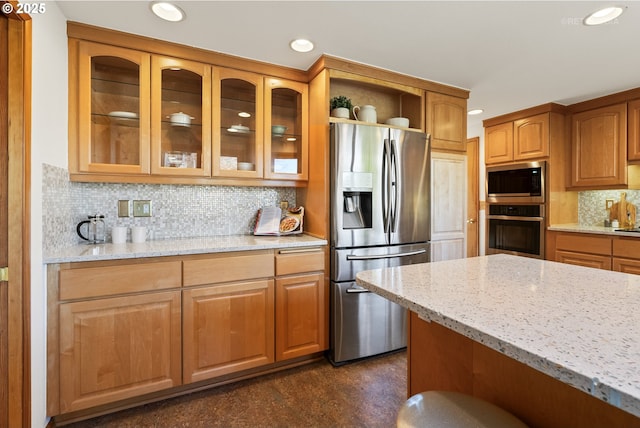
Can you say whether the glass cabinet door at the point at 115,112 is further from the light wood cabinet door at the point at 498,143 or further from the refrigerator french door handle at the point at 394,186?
the light wood cabinet door at the point at 498,143

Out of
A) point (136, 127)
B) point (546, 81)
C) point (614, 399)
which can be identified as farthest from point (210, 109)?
point (546, 81)

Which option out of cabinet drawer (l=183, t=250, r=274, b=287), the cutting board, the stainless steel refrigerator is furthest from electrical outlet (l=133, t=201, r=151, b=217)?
the cutting board

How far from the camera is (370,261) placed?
2.32 meters

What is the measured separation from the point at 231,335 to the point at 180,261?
22.3 inches

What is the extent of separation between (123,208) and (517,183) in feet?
13.0

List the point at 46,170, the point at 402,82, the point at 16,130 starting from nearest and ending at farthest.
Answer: the point at 16,130 < the point at 46,170 < the point at 402,82

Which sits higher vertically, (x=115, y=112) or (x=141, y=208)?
(x=115, y=112)

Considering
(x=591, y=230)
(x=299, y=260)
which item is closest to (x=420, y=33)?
(x=299, y=260)

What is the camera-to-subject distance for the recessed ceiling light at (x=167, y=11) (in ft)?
5.47

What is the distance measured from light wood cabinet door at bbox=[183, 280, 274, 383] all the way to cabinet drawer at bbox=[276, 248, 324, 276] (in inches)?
5.2

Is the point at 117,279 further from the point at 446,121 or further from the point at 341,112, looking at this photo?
the point at 446,121

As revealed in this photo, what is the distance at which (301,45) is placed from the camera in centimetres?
208

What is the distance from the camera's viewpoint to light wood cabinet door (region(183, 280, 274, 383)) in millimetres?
1851

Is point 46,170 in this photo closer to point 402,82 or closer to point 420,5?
point 420,5
